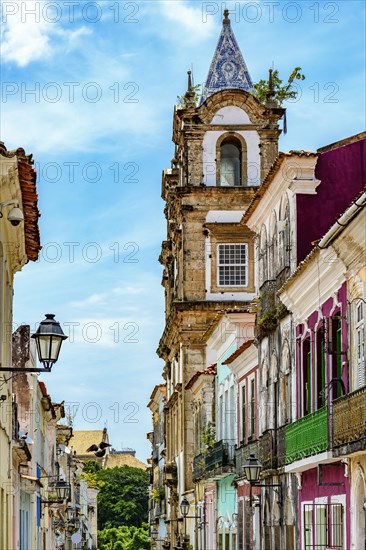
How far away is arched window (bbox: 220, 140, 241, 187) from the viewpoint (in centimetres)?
4441

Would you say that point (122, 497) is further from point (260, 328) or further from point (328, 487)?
point (328, 487)

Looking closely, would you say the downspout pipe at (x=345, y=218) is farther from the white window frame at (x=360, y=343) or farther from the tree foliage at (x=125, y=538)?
the tree foliage at (x=125, y=538)

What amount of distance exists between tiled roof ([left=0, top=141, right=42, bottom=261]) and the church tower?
80.6ft

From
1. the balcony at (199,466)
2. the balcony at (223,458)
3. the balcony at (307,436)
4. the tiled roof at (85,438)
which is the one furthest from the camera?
the tiled roof at (85,438)

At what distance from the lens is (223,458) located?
32.1m

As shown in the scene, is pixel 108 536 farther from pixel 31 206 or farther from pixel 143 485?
pixel 31 206

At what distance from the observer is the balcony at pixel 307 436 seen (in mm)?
18234

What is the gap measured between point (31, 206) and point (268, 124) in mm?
27830

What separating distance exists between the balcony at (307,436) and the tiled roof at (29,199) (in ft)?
15.6

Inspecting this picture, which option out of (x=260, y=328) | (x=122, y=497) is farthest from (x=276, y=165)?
(x=122, y=497)

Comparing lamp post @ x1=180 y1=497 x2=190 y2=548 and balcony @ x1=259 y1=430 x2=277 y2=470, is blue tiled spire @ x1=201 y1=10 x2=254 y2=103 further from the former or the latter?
balcony @ x1=259 y1=430 x2=277 y2=470

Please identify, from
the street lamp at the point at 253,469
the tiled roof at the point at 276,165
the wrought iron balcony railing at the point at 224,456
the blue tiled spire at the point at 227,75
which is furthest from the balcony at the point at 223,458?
the blue tiled spire at the point at 227,75

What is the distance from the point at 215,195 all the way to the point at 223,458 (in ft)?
45.7

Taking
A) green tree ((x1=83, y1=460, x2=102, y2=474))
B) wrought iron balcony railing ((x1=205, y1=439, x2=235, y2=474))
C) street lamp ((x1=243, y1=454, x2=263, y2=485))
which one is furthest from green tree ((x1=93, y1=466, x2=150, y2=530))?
street lamp ((x1=243, y1=454, x2=263, y2=485))
